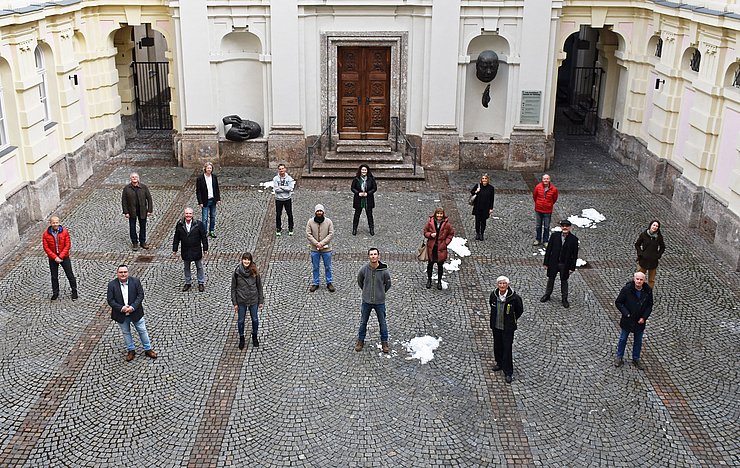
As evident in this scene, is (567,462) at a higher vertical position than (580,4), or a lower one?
lower

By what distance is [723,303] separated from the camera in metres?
13.5

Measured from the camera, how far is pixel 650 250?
1337cm

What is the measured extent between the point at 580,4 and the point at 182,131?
453 inches

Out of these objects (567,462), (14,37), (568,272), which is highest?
(14,37)

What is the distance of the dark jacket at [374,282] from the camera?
1124 cm

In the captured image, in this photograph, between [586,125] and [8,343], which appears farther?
[586,125]

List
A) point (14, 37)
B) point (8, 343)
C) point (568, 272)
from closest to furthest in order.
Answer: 1. point (8, 343)
2. point (568, 272)
3. point (14, 37)

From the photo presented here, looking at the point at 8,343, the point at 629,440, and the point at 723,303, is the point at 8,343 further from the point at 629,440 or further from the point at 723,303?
the point at 723,303

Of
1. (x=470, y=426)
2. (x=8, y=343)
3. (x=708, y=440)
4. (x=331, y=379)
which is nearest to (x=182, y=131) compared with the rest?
(x=8, y=343)

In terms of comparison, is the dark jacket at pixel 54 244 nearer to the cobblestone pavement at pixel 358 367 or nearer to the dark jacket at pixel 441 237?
the cobblestone pavement at pixel 358 367

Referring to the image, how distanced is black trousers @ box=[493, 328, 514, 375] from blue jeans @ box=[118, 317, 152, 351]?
5.11m

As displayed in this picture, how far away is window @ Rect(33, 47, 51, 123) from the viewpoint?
706 inches

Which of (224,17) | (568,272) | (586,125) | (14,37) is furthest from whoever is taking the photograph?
(586,125)

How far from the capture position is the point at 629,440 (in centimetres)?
974
